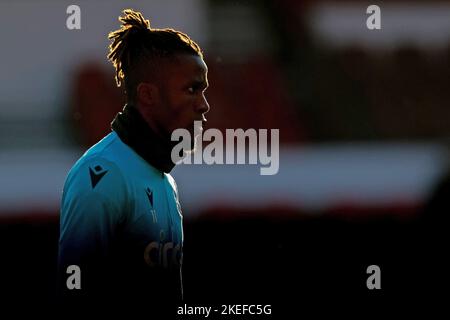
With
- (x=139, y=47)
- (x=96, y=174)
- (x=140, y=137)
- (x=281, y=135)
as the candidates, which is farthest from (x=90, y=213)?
(x=281, y=135)

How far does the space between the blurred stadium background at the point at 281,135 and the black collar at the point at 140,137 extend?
18.0ft

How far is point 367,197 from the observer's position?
10.6 m

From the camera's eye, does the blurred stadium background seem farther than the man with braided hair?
Yes

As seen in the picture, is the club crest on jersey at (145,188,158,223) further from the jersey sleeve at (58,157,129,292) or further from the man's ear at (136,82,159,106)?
the man's ear at (136,82,159,106)

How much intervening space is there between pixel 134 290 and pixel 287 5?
8572 millimetres

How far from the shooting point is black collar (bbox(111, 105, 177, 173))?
3844 millimetres

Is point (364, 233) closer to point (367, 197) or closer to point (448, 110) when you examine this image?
point (367, 197)

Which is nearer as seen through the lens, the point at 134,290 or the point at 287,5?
the point at 134,290

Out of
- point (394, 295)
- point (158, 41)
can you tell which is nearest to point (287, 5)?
point (394, 295)

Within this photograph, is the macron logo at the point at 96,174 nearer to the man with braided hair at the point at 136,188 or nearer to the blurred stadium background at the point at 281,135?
the man with braided hair at the point at 136,188

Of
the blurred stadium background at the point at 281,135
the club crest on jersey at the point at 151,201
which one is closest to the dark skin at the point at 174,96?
the club crest on jersey at the point at 151,201

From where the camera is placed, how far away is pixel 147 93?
12.6 ft

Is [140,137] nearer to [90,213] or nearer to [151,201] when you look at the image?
[151,201]

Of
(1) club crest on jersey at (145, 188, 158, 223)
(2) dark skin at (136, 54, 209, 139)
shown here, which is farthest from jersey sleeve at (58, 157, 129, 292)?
(2) dark skin at (136, 54, 209, 139)
